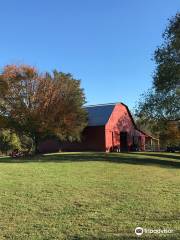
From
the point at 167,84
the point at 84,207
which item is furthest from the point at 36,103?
the point at 84,207

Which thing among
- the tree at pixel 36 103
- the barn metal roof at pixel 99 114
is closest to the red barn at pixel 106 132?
the barn metal roof at pixel 99 114

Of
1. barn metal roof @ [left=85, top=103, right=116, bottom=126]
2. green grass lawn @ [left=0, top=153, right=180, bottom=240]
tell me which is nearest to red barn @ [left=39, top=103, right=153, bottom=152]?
barn metal roof @ [left=85, top=103, right=116, bottom=126]

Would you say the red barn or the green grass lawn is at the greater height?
the red barn

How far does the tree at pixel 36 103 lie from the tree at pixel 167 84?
7.24 metres

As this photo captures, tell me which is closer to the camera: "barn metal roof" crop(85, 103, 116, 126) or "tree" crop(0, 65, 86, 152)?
"tree" crop(0, 65, 86, 152)

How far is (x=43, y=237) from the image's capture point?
28.3 feet

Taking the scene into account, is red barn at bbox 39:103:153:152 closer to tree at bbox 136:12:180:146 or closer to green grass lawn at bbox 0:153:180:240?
tree at bbox 136:12:180:146

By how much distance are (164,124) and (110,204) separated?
27289mm

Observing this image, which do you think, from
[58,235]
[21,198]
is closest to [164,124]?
[21,198]

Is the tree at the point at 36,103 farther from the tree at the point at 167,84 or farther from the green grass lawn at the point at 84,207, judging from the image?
the green grass lawn at the point at 84,207

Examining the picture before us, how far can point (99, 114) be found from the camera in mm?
54312

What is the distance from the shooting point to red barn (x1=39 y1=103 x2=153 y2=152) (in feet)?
171

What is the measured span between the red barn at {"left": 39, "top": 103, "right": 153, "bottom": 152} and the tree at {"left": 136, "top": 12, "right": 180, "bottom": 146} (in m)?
14.5

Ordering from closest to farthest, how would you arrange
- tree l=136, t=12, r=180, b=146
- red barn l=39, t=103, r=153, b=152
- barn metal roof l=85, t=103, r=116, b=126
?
tree l=136, t=12, r=180, b=146 < red barn l=39, t=103, r=153, b=152 < barn metal roof l=85, t=103, r=116, b=126
